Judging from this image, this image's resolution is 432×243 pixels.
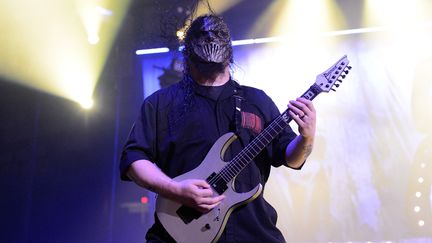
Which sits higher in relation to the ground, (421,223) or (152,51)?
(152,51)

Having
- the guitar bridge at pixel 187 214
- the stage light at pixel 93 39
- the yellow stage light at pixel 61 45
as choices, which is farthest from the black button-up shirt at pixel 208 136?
the stage light at pixel 93 39

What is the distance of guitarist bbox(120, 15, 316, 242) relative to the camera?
1.54m

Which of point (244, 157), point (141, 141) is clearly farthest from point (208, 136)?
point (141, 141)

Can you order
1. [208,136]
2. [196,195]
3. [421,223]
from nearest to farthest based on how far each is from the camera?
[196,195]
[208,136]
[421,223]

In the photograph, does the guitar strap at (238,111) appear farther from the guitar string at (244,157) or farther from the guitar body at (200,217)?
the guitar body at (200,217)

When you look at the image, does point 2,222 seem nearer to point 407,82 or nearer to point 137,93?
point 137,93

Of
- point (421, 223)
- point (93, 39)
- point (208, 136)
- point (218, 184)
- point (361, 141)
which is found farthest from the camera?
point (93, 39)

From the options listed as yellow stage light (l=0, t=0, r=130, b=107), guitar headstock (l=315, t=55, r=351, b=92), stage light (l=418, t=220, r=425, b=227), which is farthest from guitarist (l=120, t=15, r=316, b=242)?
yellow stage light (l=0, t=0, r=130, b=107)

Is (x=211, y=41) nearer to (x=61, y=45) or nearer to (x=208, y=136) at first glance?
(x=208, y=136)

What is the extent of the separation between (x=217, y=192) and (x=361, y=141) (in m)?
2.82

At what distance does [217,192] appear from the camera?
1.58m

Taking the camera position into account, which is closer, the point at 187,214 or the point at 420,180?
the point at 187,214

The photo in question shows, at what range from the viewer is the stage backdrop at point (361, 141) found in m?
3.64

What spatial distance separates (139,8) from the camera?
5.29 meters
